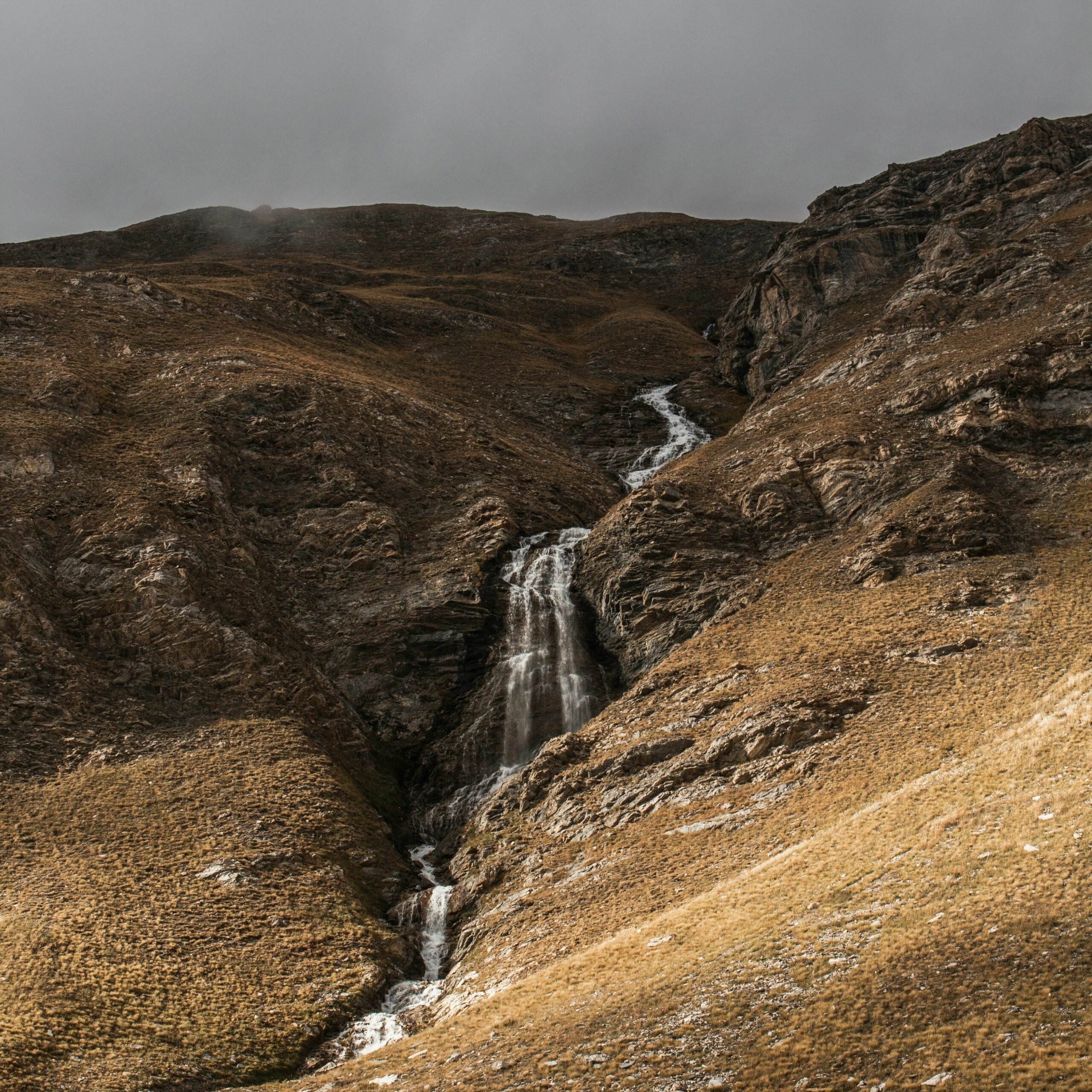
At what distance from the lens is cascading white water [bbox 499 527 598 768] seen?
46938 millimetres

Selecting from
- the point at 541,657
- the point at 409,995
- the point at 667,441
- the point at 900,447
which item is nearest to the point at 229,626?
the point at 541,657

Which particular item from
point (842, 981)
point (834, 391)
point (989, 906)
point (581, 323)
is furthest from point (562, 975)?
point (581, 323)

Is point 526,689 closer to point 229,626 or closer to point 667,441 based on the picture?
point 229,626

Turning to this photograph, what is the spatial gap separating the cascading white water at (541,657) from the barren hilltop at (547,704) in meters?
0.26

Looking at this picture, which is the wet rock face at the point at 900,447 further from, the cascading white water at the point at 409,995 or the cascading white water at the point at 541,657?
the cascading white water at the point at 409,995

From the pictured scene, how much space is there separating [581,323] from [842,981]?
116236 millimetres

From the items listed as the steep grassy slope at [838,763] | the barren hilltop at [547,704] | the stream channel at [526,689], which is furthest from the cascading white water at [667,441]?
the stream channel at [526,689]

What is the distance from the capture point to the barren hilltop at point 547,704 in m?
21.6

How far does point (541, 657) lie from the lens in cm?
5059

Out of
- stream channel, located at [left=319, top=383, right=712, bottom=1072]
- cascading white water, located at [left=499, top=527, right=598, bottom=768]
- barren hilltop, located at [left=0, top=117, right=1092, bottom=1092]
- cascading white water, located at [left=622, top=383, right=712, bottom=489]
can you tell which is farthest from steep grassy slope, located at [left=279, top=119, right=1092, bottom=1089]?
cascading white water, located at [left=622, top=383, right=712, bottom=489]

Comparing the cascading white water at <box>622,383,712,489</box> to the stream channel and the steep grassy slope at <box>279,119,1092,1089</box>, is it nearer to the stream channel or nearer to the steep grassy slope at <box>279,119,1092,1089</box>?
the steep grassy slope at <box>279,119,1092,1089</box>

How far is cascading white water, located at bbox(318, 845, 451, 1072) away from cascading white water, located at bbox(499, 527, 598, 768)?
10.1 m

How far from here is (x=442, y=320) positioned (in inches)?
4498

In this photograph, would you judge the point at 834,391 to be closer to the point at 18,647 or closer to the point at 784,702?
the point at 784,702
